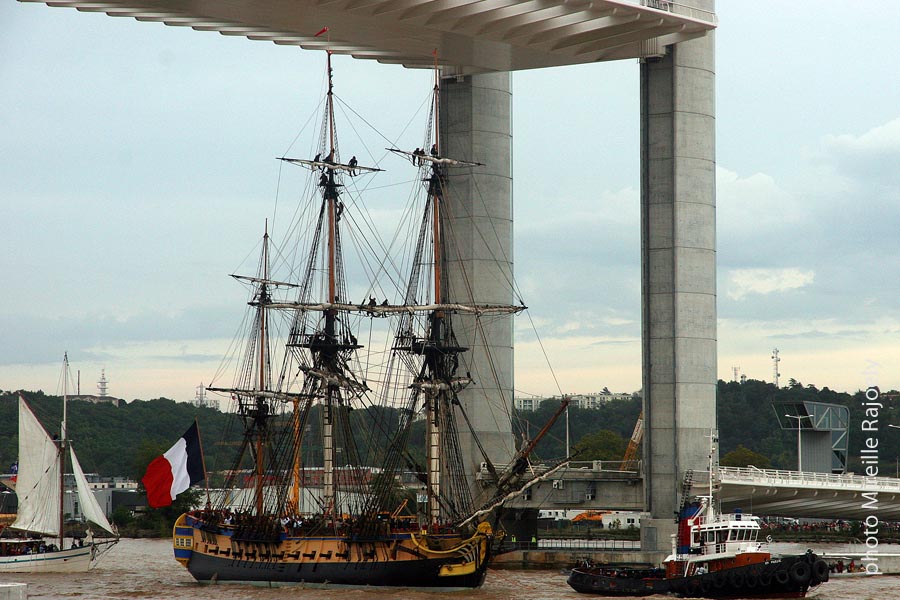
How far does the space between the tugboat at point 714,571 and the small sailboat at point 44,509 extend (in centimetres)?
2675

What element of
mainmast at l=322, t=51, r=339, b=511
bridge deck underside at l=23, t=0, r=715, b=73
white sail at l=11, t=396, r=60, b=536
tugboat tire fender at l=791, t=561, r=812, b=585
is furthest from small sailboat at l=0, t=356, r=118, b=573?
tugboat tire fender at l=791, t=561, r=812, b=585

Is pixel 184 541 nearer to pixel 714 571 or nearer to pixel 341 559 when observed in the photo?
pixel 341 559

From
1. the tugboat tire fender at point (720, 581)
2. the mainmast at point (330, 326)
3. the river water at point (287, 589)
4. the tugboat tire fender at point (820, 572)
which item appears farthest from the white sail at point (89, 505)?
the tugboat tire fender at point (820, 572)

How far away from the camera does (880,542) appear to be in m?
79.6

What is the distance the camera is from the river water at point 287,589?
51.2 m

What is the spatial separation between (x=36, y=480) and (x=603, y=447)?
5868cm

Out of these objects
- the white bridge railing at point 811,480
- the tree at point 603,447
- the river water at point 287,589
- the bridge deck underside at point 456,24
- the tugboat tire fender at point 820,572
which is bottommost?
the river water at point 287,589

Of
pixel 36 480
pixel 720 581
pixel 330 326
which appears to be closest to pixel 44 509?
pixel 36 480

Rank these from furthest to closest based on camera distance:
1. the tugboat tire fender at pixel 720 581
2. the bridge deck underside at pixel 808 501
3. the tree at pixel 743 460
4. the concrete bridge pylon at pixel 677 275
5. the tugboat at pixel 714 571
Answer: the tree at pixel 743 460 → the concrete bridge pylon at pixel 677 275 → the bridge deck underside at pixel 808 501 → the tugboat tire fender at pixel 720 581 → the tugboat at pixel 714 571

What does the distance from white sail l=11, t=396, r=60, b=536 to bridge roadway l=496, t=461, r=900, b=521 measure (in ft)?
77.5

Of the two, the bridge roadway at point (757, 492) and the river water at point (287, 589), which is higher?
the bridge roadway at point (757, 492)

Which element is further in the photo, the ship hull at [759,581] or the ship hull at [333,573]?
the ship hull at [333,573]

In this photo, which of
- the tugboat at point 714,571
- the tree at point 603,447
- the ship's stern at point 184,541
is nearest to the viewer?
the tugboat at point 714,571

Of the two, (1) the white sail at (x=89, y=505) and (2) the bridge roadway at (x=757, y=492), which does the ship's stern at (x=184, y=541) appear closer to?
(1) the white sail at (x=89, y=505)
